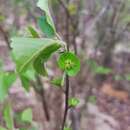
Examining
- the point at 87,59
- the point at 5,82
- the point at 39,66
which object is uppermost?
the point at 39,66

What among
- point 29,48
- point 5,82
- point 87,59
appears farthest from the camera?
point 87,59

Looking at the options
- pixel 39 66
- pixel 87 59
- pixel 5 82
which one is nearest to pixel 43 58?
pixel 39 66

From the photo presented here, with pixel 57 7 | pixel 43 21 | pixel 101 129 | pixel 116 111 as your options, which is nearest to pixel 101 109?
pixel 116 111

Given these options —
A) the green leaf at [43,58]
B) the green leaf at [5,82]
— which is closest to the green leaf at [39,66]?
the green leaf at [43,58]

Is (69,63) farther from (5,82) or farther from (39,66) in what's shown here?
(5,82)

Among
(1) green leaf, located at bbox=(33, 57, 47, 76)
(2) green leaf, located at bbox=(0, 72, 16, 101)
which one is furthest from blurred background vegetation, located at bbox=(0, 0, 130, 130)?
(1) green leaf, located at bbox=(33, 57, 47, 76)

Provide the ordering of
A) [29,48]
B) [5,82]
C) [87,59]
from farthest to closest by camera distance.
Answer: [87,59]
[5,82]
[29,48]

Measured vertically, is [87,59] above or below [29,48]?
below

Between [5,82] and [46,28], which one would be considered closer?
[46,28]

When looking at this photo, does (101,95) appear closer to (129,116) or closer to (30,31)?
(129,116)
